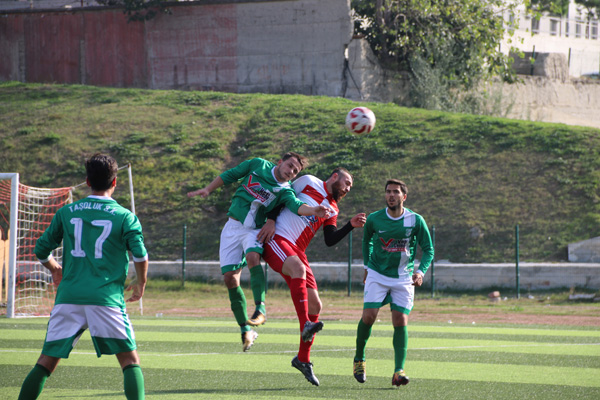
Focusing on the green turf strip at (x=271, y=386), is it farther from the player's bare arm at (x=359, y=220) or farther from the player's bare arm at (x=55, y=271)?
the player's bare arm at (x=55, y=271)

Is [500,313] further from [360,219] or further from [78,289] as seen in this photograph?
[78,289]

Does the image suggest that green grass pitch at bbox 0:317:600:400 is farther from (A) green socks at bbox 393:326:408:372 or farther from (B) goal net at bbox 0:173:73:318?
(B) goal net at bbox 0:173:73:318

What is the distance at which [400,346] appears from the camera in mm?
8375

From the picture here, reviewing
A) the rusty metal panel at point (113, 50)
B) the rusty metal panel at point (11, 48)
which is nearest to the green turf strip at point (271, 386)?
the rusty metal panel at point (113, 50)

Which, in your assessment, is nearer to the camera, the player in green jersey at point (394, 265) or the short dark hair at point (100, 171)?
the short dark hair at point (100, 171)

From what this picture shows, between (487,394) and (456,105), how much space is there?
25.4m

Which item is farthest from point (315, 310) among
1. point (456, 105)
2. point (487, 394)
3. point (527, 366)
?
point (456, 105)

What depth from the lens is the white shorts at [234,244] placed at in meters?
8.94

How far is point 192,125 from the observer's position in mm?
Result: 30109

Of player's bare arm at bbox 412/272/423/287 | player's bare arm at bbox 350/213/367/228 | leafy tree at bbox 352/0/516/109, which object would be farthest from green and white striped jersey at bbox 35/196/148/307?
leafy tree at bbox 352/0/516/109

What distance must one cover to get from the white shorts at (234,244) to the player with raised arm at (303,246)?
0.30 m

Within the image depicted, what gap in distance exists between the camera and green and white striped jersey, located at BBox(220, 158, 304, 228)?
8.78 meters

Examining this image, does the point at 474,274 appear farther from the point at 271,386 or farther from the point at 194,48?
the point at 194,48

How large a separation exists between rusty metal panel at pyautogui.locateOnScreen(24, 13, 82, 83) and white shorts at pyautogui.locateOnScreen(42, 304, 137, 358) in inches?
1175
